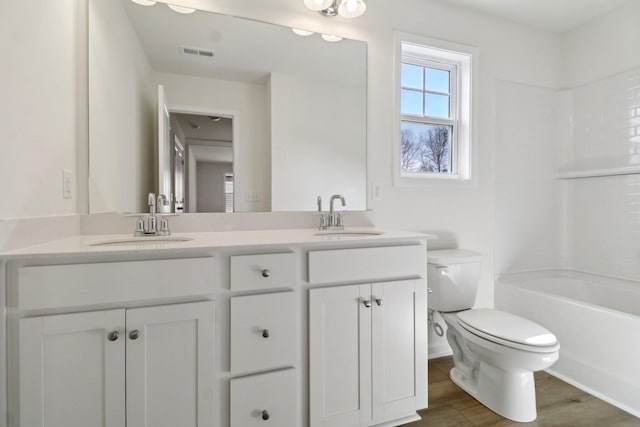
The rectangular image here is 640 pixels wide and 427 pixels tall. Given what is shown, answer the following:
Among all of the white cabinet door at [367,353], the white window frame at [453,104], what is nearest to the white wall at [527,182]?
the white window frame at [453,104]

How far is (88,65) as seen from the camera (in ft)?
4.93

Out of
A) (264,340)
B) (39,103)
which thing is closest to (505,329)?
(264,340)

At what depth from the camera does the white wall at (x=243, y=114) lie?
166 cm

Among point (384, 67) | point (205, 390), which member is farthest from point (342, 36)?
point (205, 390)

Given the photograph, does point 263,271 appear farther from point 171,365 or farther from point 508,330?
point 508,330

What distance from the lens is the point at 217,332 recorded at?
46.7 inches

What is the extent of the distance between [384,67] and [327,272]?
4.55 feet

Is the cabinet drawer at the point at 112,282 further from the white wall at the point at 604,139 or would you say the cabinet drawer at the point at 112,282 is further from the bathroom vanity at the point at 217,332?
the white wall at the point at 604,139

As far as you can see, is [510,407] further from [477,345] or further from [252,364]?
[252,364]

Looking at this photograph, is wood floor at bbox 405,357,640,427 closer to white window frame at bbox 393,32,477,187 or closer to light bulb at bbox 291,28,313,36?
white window frame at bbox 393,32,477,187

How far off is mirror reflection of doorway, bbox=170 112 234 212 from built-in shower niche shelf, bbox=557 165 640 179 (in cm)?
259

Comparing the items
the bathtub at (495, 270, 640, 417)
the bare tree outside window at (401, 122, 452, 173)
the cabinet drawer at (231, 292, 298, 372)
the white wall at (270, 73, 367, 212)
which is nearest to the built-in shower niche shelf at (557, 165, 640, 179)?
the bathtub at (495, 270, 640, 417)

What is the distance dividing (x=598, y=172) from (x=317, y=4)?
90.7 inches

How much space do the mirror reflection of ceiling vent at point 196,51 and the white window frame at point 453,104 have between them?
1.12m
